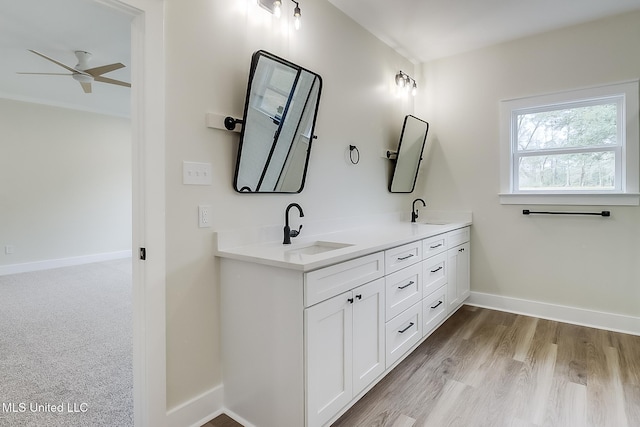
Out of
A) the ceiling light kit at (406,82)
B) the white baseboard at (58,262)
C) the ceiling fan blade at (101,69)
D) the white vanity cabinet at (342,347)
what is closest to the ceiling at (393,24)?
the ceiling fan blade at (101,69)

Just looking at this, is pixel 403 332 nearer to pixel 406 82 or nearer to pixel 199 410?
pixel 199 410

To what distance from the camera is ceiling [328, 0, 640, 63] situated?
2594mm

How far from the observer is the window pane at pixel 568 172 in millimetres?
2918

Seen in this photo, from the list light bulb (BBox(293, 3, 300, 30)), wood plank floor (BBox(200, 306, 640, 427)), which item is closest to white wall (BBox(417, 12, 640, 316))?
wood plank floor (BBox(200, 306, 640, 427))

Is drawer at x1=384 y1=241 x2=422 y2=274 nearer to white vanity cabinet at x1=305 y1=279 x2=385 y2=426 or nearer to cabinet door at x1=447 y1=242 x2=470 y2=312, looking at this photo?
white vanity cabinet at x1=305 y1=279 x2=385 y2=426

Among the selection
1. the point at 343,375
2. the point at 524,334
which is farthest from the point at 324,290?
the point at 524,334

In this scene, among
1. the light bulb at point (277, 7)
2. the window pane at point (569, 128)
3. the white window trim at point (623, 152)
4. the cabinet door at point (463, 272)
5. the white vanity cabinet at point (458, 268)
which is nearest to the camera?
the light bulb at point (277, 7)

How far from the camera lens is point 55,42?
312cm

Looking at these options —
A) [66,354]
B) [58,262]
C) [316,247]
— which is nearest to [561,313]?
[316,247]

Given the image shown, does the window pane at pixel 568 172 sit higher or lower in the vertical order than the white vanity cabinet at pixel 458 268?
higher

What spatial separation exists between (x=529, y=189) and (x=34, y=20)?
4644 mm

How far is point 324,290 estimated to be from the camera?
157cm

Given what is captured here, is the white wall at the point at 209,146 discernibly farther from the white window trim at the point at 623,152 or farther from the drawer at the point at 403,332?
the white window trim at the point at 623,152

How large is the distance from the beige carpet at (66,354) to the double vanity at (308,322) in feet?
2.37
